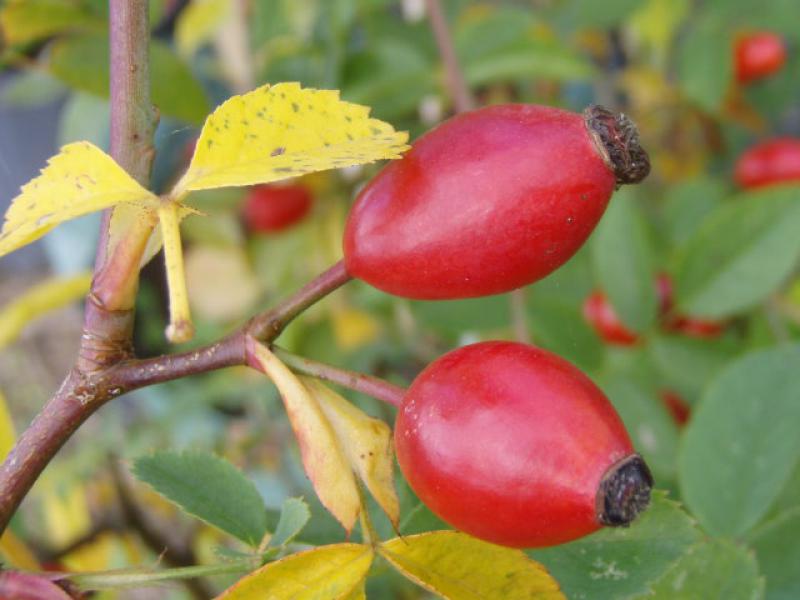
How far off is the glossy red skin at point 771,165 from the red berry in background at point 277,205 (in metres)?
0.75

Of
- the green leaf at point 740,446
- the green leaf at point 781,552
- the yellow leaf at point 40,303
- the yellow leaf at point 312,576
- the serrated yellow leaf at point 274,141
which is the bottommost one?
the green leaf at point 781,552

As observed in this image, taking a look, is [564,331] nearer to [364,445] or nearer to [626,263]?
[626,263]

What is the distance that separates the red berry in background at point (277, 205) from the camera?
A: 5.34ft

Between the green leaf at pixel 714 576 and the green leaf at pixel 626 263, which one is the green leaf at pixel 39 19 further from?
the green leaf at pixel 714 576

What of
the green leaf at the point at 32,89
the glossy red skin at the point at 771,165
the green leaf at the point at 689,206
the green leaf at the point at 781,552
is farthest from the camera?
the green leaf at the point at 32,89

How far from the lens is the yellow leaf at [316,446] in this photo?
A: 0.50 metres

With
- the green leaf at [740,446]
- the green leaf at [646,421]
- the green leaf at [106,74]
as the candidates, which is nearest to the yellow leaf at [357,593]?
the green leaf at [740,446]

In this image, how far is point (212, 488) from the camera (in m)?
0.57

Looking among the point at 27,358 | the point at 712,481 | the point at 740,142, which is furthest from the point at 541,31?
the point at 27,358

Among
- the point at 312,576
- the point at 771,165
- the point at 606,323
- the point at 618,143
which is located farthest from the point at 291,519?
the point at 771,165

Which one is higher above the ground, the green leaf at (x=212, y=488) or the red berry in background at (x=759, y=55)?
the red berry in background at (x=759, y=55)

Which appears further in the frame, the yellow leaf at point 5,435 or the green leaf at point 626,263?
the green leaf at point 626,263

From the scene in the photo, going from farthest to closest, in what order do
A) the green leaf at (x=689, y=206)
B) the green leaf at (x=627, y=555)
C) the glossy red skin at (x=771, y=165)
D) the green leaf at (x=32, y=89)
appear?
the green leaf at (x=32, y=89), the glossy red skin at (x=771, y=165), the green leaf at (x=689, y=206), the green leaf at (x=627, y=555)

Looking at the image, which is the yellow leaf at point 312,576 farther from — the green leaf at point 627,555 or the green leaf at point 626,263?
the green leaf at point 626,263
